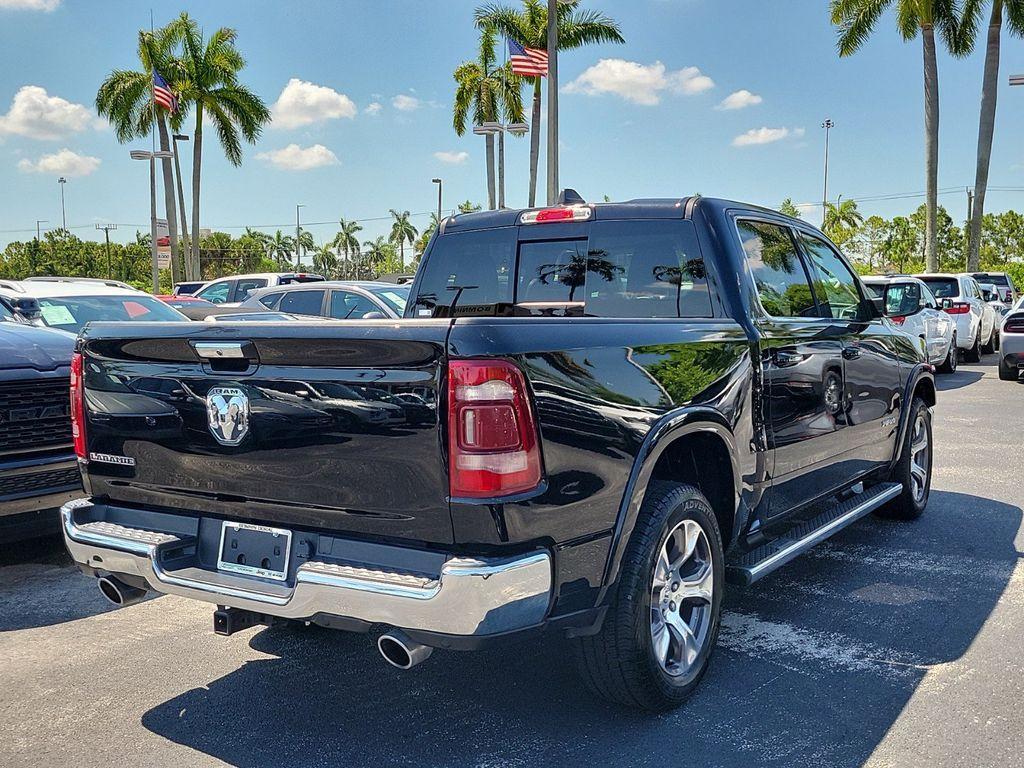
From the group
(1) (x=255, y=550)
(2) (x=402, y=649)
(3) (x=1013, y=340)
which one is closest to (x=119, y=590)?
(1) (x=255, y=550)

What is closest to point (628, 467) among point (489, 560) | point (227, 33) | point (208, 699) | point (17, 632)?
point (489, 560)

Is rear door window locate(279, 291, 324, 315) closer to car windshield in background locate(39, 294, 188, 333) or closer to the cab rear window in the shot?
car windshield in background locate(39, 294, 188, 333)

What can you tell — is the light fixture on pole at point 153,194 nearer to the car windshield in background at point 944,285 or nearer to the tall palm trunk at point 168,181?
the tall palm trunk at point 168,181

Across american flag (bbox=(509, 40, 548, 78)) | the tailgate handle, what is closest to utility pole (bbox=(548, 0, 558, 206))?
american flag (bbox=(509, 40, 548, 78))

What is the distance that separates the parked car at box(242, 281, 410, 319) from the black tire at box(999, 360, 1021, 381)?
30.2 ft

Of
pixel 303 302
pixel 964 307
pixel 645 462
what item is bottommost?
pixel 645 462

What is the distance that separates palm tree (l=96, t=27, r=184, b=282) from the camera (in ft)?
122

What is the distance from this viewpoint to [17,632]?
14.4ft

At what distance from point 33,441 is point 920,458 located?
5.41 meters

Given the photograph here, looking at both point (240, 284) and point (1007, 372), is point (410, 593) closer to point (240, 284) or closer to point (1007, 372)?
point (1007, 372)

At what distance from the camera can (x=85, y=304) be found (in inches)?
342

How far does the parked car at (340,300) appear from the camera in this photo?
1221cm

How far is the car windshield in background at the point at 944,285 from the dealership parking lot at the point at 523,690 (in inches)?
531

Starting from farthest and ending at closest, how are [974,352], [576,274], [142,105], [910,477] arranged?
[142,105]
[974,352]
[910,477]
[576,274]
